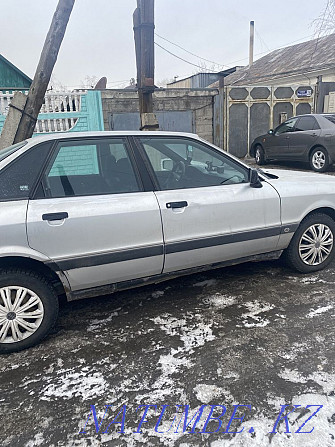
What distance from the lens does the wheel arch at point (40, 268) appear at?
2529 mm

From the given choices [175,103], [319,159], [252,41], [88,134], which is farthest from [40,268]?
[252,41]

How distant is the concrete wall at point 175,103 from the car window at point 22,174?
28.3 ft

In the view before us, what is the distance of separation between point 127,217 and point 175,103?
951 centimetres

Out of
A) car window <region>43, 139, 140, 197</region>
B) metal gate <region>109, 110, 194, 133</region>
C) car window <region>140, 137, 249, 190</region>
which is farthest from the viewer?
metal gate <region>109, 110, 194, 133</region>

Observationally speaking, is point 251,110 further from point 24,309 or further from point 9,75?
point 9,75

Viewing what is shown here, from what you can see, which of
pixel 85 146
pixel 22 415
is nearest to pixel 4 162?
pixel 85 146

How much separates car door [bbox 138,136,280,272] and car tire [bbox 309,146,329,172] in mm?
6585

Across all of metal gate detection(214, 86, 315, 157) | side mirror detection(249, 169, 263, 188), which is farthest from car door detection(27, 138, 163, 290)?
metal gate detection(214, 86, 315, 157)

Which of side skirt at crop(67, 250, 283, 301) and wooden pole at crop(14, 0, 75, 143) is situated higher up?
wooden pole at crop(14, 0, 75, 143)

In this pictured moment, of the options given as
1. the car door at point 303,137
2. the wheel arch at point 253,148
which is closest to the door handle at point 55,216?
the car door at point 303,137

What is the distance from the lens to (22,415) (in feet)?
6.68

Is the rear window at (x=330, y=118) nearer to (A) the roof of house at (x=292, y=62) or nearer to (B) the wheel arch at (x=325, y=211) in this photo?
(B) the wheel arch at (x=325, y=211)

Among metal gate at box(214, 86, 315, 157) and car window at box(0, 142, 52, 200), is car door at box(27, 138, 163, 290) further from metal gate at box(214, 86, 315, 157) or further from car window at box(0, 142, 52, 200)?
metal gate at box(214, 86, 315, 157)

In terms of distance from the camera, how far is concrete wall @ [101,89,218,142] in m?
10.7
